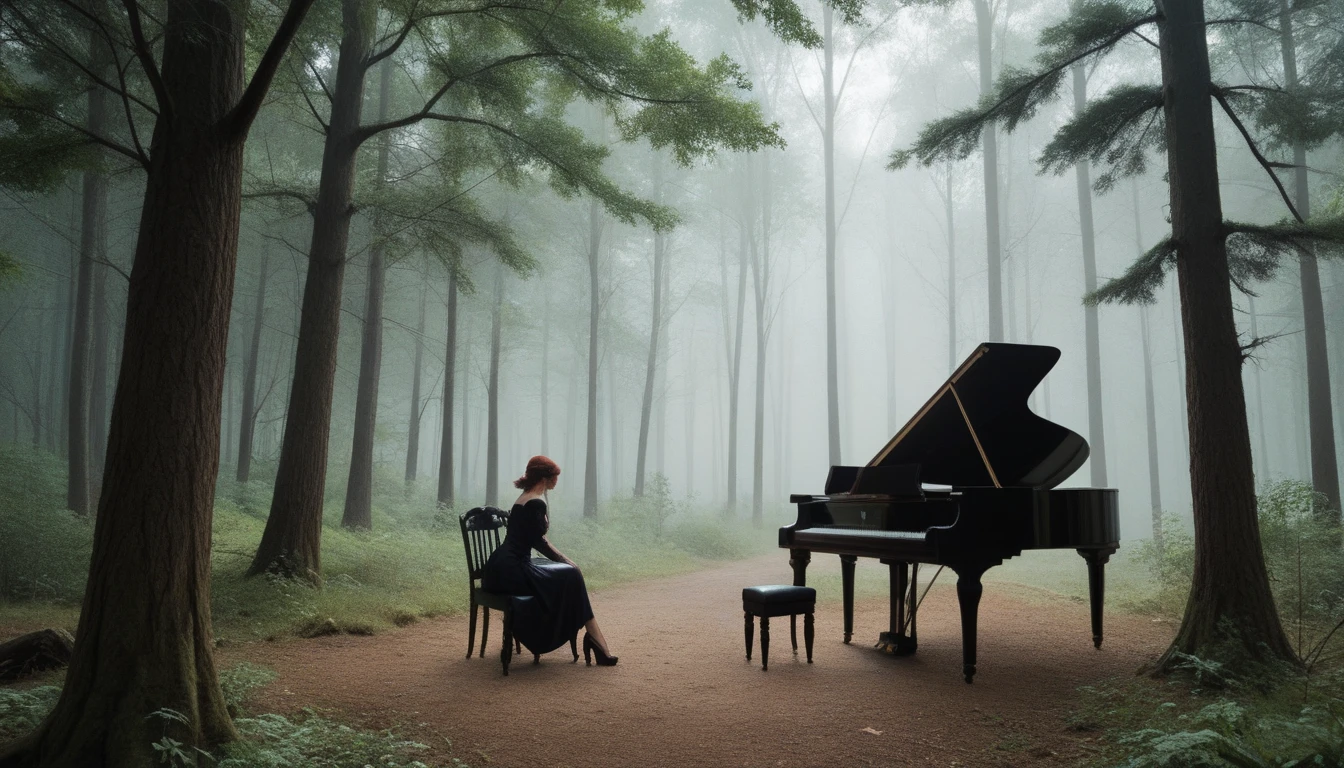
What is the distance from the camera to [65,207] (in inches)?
738

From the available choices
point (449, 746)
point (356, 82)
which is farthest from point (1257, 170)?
point (449, 746)

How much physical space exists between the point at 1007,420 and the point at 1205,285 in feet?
5.71

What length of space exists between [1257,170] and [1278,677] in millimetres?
22739

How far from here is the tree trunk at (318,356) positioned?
8391 millimetres

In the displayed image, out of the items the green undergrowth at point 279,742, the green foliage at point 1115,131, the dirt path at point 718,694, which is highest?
the green foliage at point 1115,131

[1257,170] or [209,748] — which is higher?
[1257,170]

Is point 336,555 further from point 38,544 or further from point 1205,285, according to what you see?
point 1205,285

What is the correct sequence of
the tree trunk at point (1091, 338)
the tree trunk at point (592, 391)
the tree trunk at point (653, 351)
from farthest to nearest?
the tree trunk at point (653, 351) < the tree trunk at point (592, 391) < the tree trunk at point (1091, 338)

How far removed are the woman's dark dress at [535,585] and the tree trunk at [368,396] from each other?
7.20 metres

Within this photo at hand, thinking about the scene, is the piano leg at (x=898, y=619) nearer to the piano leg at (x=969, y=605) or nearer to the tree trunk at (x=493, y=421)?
the piano leg at (x=969, y=605)

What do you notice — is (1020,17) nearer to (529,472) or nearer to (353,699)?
(529,472)

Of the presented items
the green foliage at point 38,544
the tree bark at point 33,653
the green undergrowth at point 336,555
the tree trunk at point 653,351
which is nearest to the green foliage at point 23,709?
the tree bark at point 33,653

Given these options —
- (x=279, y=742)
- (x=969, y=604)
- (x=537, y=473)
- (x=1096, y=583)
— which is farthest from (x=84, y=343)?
(x=1096, y=583)

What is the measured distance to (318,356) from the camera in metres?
8.73
